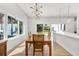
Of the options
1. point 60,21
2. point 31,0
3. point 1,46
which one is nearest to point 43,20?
point 60,21

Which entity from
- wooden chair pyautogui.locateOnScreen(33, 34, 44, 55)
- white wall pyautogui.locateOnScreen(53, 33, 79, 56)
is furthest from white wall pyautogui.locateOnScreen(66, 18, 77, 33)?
wooden chair pyautogui.locateOnScreen(33, 34, 44, 55)

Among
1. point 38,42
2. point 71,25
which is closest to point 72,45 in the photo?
point 38,42

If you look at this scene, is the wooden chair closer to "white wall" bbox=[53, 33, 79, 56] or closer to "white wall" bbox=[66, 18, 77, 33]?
"white wall" bbox=[53, 33, 79, 56]

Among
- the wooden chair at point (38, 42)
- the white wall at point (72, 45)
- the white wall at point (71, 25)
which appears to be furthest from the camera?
the white wall at point (71, 25)

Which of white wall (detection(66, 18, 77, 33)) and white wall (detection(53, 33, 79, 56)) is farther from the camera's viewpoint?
white wall (detection(66, 18, 77, 33))

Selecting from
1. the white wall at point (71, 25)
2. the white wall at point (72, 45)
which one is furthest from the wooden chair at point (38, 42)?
the white wall at point (71, 25)

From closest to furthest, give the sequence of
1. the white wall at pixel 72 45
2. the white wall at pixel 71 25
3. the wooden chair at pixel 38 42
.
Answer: the white wall at pixel 72 45 → the wooden chair at pixel 38 42 → the white wall at pixel 71 25

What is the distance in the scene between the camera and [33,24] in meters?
13.9

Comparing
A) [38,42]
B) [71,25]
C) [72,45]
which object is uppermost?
[71,25]

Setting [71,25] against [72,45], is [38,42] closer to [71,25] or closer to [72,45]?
[72,45]

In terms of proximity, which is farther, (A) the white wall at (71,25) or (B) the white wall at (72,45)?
(A) the white wall at (71,25)

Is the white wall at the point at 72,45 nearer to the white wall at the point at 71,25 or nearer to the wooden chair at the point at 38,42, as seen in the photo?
the wooden chair at the point at 38,42

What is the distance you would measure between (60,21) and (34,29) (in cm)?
256

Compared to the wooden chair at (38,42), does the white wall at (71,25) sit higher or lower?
higher
